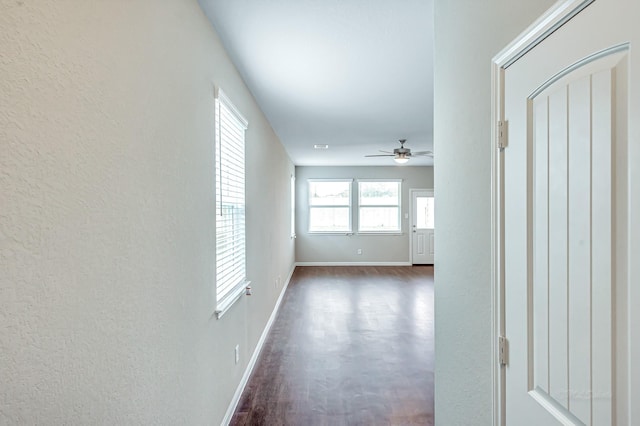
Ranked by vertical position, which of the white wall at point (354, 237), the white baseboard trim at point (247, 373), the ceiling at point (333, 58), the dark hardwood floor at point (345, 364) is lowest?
the dark hardwood floor at point (345, 364)

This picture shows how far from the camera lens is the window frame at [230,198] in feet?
7.96

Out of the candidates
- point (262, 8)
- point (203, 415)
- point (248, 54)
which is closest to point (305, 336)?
point (203, 415)

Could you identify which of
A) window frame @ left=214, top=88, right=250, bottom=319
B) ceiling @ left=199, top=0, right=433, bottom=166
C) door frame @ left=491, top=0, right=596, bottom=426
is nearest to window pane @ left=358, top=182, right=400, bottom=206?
ceiling @ left=199, top=0, right=433, bottom=166

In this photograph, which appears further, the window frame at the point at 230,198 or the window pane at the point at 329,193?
the window pane at the point at 329,193

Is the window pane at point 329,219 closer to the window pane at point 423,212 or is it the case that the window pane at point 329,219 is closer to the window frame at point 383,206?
the window frame at point 383,206

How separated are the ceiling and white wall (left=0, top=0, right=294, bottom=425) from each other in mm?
386

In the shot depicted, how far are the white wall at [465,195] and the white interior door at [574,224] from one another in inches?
5.5

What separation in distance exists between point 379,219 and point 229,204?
720 cm

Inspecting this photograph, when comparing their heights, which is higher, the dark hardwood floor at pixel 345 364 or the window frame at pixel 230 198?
the window frame at pixel 230 198

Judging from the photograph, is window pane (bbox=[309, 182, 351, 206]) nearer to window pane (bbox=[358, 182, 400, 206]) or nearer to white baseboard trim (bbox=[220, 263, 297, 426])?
window pane (bbox=[358, 182, 400, 206])

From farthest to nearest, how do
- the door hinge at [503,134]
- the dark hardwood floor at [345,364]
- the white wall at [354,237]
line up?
the white wall at [354,237] < the dark hardwood floor at [345,364] < the door hinge at [503,134]

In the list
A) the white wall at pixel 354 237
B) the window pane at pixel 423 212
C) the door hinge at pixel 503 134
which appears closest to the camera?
the door hinge at pixel 503 134

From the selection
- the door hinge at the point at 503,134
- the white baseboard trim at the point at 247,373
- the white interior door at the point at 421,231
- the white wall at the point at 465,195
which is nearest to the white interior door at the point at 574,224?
the door hinge at the point at 503,134

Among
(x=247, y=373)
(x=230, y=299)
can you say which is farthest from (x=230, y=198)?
(x=247, y=373)
